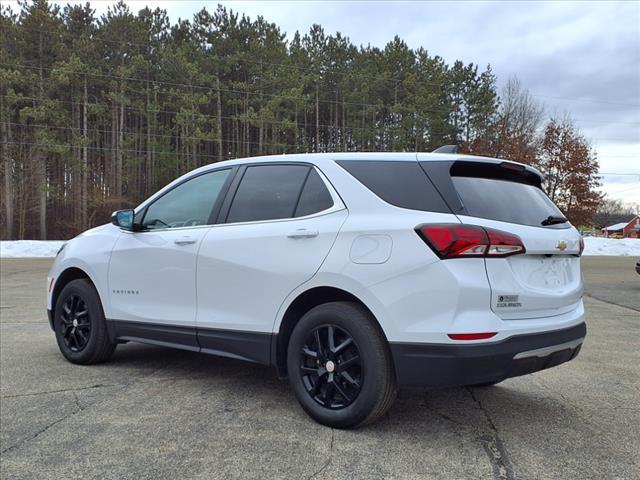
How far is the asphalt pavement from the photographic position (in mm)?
2951

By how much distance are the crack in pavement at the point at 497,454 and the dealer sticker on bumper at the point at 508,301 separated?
0.82 m

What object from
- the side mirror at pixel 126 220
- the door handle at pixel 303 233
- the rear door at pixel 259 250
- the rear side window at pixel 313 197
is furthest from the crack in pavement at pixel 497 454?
the side mirror at pixel 126 220

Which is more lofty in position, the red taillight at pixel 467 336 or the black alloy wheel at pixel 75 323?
the red taillight at pixel 467 336

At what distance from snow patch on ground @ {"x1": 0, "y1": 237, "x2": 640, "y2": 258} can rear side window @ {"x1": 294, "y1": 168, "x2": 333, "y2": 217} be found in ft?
77.5

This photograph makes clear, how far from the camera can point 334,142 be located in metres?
48.4

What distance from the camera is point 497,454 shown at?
309 cm

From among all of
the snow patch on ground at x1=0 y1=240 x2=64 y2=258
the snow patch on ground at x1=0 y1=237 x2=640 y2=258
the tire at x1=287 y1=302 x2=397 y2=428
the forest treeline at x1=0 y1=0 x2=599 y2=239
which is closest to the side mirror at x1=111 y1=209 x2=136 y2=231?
the tire at x1=287 y1=302 x2=397 y2=428

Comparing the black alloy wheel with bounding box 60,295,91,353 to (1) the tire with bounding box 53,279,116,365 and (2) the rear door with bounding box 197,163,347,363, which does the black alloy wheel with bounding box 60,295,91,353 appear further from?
(2) the rear door with bounding box 197,163,347,363

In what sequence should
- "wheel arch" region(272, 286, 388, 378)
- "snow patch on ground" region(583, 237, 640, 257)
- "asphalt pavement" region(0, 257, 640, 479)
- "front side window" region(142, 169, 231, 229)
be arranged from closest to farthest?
"asphalt pavement" region(0, 257, 640, 479)
"wheel arch" region(272, 286, 388, 378)
"front side window" region(142, 169, 231, 229)
"snow patch on ground" region(583, 237, 640, 257)

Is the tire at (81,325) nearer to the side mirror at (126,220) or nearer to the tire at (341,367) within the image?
the side mirror at (126,220)

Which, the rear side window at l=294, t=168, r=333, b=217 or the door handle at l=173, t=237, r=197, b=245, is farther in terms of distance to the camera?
the door handle at l=173, t=237, r=197, b=245

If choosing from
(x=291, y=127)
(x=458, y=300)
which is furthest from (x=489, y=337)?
(x=291, y=127)

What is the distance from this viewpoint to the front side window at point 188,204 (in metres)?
4.41

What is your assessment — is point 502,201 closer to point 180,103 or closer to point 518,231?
point 518,231
